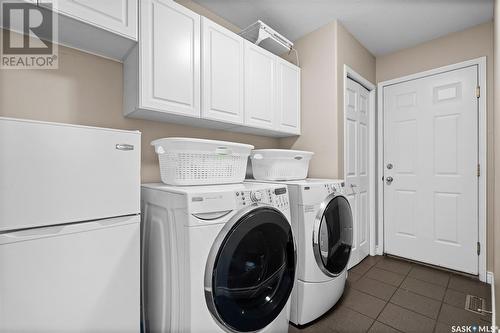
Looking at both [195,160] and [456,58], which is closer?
[195,160]

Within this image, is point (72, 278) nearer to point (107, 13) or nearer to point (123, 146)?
point (123, 146)

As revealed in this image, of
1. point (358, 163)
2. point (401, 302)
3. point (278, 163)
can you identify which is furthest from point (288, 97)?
point (401, 302)

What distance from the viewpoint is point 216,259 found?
1052 mm

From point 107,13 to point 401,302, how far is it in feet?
9.32

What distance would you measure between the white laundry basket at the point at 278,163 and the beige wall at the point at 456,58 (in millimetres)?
1804

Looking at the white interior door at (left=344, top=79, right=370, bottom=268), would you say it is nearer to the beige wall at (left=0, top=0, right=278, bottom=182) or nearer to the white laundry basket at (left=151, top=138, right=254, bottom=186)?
the white laundry basket at (left=151, top=138, right=254, bottom=186)

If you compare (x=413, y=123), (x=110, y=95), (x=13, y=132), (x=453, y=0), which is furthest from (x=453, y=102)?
(x=13, y=132)

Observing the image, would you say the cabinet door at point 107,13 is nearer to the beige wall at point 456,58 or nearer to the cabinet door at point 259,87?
the cabinet door at point 259,87

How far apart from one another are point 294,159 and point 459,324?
1.61 m

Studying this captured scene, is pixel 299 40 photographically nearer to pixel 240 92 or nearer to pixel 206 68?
pixel 240 92

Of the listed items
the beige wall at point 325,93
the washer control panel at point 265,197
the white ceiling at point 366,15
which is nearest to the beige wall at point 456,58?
the white ceiling at point 366,15

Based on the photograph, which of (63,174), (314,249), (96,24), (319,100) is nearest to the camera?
(63,174)

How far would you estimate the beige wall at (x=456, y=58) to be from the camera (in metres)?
2.15

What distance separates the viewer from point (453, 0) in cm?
193
